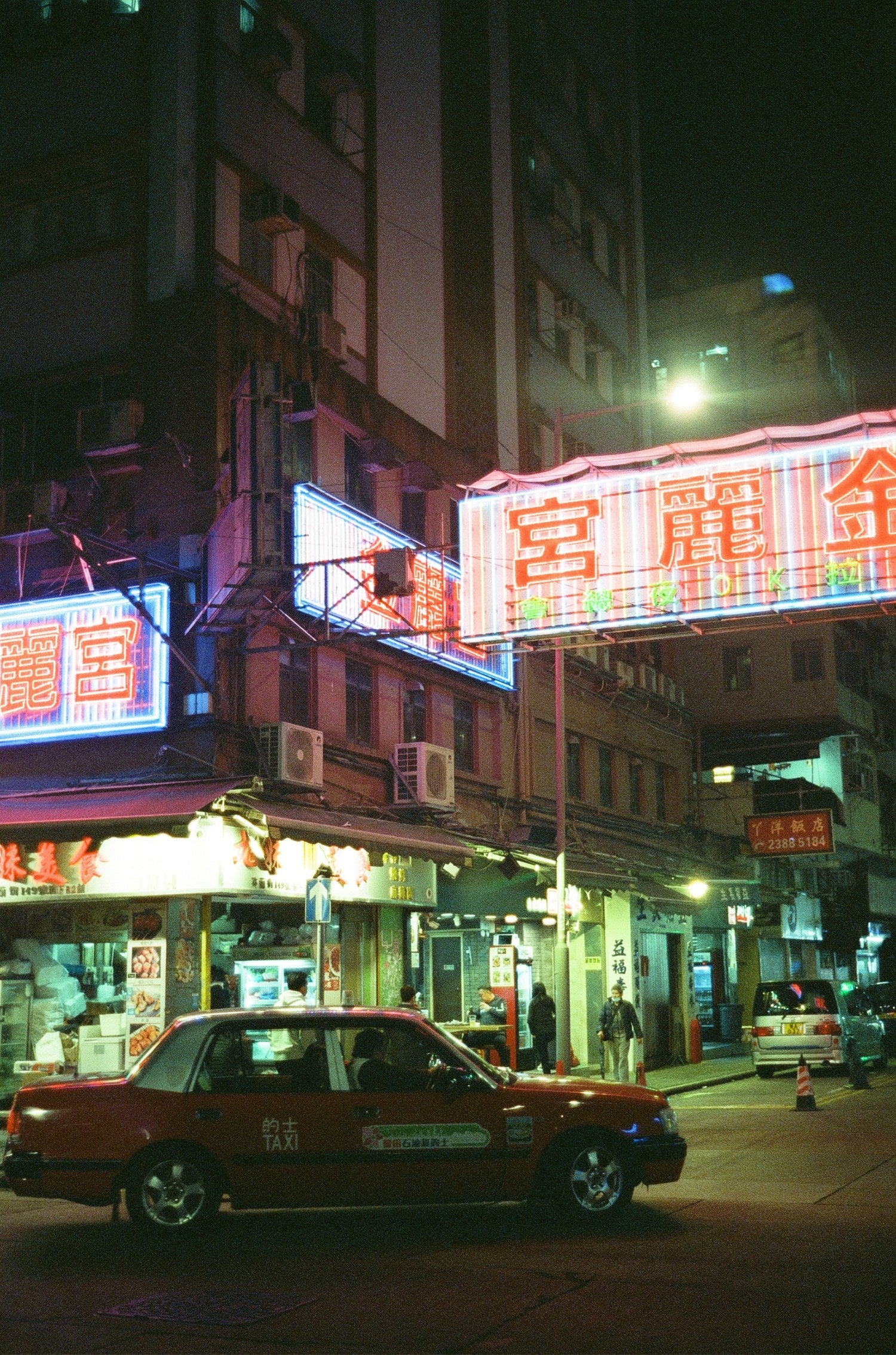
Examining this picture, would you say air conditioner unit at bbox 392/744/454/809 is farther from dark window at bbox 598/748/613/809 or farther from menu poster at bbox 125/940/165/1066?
dark window at bbox 598/748/613/809

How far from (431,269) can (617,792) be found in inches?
518

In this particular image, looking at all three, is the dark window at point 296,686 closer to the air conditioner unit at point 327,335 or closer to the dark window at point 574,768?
the air conditioner unit at point 327,335

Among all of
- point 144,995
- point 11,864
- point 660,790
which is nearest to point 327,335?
point 11,864

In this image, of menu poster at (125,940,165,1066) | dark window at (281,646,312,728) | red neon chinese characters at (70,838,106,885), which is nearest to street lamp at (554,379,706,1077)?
dark window at (281,646,312,728)

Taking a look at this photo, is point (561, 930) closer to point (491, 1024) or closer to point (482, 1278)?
point (491, 1024)

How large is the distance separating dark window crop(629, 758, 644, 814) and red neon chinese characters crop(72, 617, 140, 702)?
18.4 metres

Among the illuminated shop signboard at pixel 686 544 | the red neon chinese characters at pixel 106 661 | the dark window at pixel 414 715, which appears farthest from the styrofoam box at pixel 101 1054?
the dark window at pixel 414 715

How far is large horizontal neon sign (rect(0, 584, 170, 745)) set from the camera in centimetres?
1836

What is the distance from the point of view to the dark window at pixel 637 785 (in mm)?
34625

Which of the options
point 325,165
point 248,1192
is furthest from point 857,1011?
point 248,1192

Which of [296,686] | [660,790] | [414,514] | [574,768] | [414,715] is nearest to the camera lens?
[296,686]

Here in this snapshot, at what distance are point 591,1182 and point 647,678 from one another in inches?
1002

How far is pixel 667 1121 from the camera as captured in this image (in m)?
10.6

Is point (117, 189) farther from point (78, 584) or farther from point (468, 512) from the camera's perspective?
point (468, 512)
